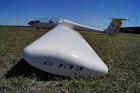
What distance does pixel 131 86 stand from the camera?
1.80 metres

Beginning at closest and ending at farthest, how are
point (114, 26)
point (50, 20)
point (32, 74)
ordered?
point (32, 74), point (50, 20), point (114, 26)

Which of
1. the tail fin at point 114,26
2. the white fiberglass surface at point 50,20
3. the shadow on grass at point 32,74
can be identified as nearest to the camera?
the shadow on grass at point 32,74

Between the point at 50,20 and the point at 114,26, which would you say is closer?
the point at 50,20

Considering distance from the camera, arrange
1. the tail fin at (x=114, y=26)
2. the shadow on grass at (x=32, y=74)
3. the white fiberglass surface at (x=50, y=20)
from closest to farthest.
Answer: the shadow on grass at (x=32, y=74) < the white fiberglass surface at (x=50, y=20) < the tail fin at (x=114, y=26)

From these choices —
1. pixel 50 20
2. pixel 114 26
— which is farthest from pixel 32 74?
pixel 114 26

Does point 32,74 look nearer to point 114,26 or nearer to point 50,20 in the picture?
point 50,20

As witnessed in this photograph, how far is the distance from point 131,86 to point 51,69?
157cm

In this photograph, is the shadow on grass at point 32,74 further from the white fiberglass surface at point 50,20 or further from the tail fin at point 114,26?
the tail fin at point 114,26

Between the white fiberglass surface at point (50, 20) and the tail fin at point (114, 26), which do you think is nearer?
the white fiberglass surface at point (50, 20)

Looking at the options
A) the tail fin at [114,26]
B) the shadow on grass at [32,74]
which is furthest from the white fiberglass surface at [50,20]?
the shadow on grass at [32,74]

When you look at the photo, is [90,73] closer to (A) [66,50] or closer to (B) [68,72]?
(B) [68,72]

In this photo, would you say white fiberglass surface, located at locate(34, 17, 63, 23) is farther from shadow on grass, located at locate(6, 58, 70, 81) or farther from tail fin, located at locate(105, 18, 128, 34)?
shadow on grass, located at locate(6, 58, 70, 81)

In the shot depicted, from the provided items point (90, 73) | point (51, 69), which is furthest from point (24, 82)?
point (90, 73)

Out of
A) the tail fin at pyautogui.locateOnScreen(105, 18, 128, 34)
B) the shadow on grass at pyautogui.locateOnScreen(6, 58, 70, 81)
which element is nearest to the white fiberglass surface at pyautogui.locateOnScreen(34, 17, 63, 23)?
the tail fin at pyautogui.locateOnScreen(105, 18, 128, 34)
